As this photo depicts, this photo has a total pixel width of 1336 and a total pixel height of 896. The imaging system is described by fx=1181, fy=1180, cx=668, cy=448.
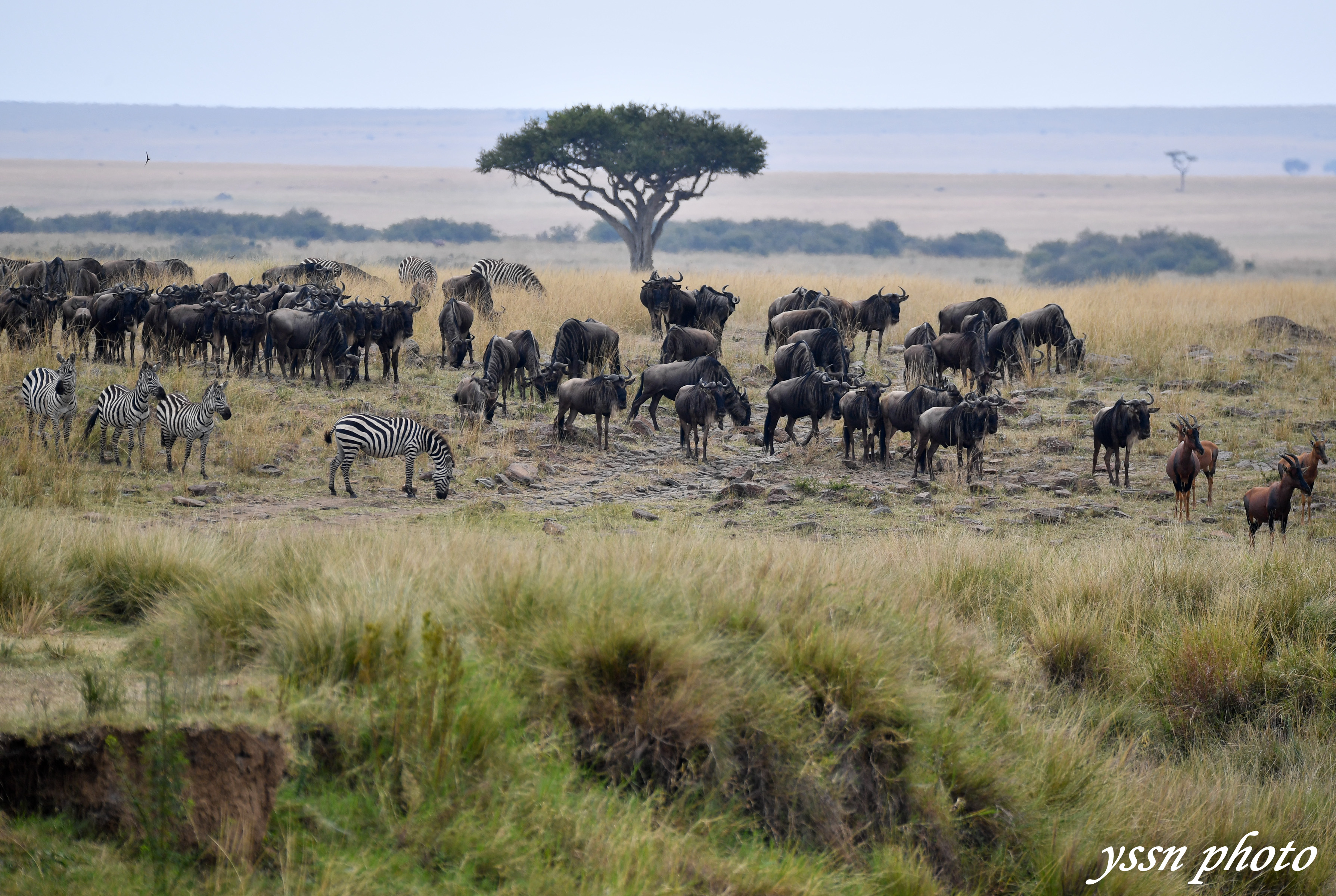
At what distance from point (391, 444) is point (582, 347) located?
5.20 m

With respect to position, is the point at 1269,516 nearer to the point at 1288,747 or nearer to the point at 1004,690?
the point at 1288,747

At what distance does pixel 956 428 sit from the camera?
12445 mm

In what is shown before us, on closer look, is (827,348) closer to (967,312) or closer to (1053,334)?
(967,312)

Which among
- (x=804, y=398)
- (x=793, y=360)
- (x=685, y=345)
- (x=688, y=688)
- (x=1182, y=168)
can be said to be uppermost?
(x=1182, y=168)

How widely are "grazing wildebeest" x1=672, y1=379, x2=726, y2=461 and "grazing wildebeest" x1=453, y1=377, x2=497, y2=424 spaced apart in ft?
7.54

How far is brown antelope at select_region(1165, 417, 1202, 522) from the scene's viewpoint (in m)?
10.9

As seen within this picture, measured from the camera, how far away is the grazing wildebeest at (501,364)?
1477cm

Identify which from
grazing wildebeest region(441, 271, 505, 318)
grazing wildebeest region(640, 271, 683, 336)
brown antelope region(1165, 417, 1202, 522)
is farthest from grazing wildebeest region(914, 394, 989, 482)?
grazing wildebeest region(441, 271, 505, 318)

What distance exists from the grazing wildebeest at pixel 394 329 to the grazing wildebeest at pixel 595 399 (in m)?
3.38

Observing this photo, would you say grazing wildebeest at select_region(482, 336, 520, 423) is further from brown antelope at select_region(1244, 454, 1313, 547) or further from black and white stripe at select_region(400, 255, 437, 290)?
black and white stripe at select_region(400, 255, 437, 290)

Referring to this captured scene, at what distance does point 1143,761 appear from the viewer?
6.75 m

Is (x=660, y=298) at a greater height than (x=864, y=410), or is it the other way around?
(x=660, y=298)

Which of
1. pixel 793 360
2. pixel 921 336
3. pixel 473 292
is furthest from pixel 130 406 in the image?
pixel 921 336

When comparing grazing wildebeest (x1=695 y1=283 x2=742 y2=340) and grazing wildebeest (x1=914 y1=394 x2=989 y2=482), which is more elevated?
grazing wildebeest (x1=695 y1=283 x2=742 y2=340)
